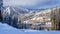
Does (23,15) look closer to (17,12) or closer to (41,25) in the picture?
(17,12)

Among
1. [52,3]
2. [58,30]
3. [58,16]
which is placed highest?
[52,3]

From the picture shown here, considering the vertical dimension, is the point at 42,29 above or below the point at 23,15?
below

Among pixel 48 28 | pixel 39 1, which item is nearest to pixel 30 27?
pixel 48 28

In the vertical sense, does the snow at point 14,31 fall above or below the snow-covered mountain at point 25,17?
below

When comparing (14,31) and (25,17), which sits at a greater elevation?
(25,17)

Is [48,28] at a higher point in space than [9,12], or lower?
lower

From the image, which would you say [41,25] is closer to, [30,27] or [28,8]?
[30,27]

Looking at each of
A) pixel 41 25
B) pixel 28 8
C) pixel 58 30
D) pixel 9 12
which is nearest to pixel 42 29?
pixel 41 25

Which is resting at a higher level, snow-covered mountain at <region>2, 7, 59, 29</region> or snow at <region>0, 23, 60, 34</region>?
snow-covered mountain at <region>2, 7, 59, 29</region>
